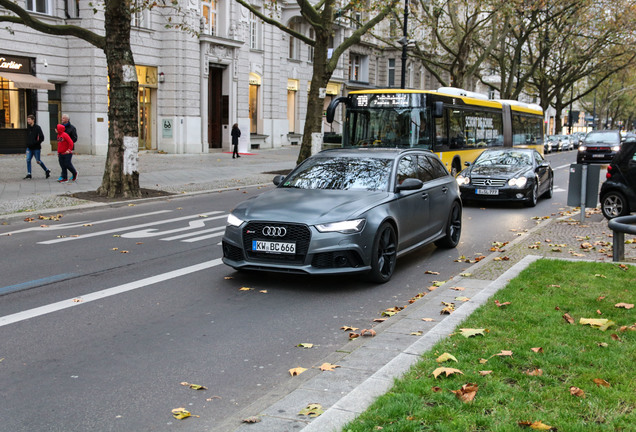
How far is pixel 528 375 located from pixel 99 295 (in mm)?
4695

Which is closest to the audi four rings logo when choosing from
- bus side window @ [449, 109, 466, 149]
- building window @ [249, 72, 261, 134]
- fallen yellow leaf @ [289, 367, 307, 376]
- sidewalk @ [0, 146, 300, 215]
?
fallen yellow leaf @ [289, 367, 307, 376]

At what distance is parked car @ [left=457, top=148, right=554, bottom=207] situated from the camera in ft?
52.2

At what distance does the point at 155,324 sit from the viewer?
20.7ft

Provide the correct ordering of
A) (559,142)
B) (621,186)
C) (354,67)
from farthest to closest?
(559,142) → (354,67) → (621,186)

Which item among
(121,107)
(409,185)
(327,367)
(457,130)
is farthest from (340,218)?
(457,130)

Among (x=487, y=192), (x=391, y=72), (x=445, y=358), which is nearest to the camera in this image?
(x=445, y=358)

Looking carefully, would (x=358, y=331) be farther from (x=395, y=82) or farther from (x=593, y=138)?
(x=395, y=82)

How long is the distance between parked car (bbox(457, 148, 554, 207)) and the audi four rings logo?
9346mm

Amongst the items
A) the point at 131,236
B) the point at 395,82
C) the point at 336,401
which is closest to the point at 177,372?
the point at 336,401

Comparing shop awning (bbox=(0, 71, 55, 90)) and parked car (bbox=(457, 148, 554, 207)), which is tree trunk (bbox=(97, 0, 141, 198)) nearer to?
parked car (bbox=(457, 148, 554, 207))

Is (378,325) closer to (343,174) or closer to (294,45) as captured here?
(343,174)

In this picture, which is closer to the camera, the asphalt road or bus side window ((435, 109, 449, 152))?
the asphalt road

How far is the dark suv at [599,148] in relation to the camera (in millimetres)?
36656

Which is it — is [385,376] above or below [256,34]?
below
